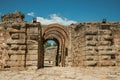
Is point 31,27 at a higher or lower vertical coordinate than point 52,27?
lower

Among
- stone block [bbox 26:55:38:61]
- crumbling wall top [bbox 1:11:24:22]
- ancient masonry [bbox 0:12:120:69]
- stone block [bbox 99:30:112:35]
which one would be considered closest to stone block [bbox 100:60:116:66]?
ancient masonry [bbox 0:12:120:69]

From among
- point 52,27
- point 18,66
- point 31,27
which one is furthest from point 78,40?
point 52,27

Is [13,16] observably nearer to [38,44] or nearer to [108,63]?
[38,44]

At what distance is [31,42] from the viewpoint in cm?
805

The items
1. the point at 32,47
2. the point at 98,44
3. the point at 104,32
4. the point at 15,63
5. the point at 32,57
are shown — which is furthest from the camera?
the point at 104,32

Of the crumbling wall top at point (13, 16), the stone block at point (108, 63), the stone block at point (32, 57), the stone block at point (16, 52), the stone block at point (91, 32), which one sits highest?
the crumbling wall top at point (13, 16)

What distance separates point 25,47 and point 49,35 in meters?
11.3

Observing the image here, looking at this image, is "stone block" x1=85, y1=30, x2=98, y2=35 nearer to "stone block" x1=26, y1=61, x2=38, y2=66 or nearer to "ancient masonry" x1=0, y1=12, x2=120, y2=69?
"ancient masonry" x1=0, y1=12, x2=120, y2=69

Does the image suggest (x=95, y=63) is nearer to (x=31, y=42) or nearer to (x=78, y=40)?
(x=78, y=40)

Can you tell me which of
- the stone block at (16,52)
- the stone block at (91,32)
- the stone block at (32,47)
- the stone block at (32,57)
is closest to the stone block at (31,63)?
the stone block at (32,57)

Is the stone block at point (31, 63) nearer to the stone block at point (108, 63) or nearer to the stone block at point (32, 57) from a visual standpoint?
the stone block at point (32, 57)

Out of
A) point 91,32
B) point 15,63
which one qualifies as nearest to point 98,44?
point 91,32

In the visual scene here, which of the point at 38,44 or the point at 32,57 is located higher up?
the point at 38,44

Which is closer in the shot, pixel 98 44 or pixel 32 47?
pixel 32 47
